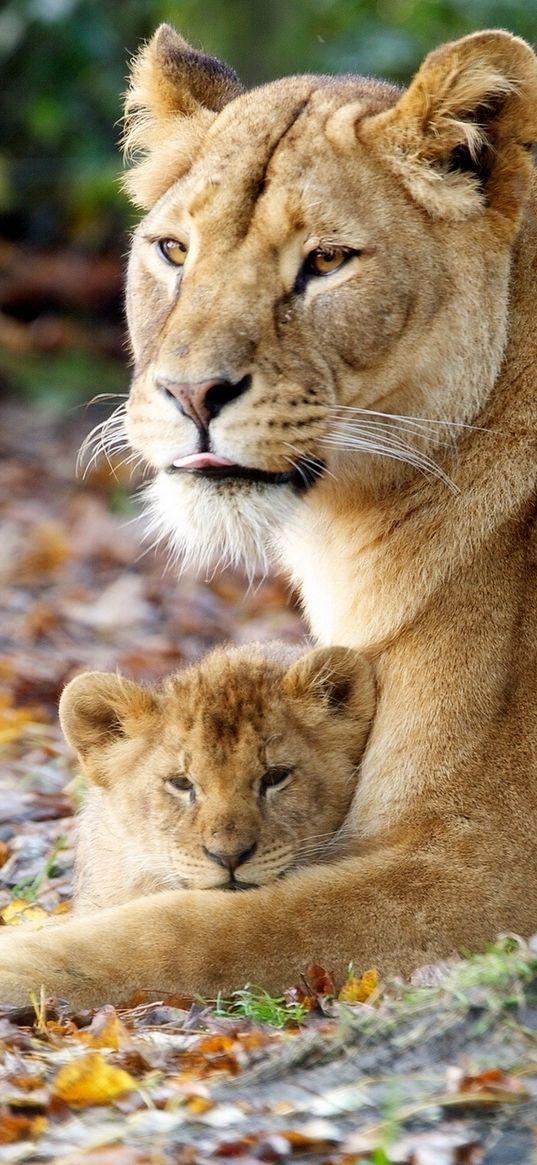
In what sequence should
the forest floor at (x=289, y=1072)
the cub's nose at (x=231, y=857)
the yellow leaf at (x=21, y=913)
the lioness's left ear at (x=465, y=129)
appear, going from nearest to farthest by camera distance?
1. the forest floor at (x=289, y=1072)
2. the lioness's left ear at (x=465, y=129)
3. the cub's nose at (x=231, y=857)
4. the yellow leaf at (x=21, y=913)

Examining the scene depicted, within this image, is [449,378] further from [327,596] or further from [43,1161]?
[43,1161]

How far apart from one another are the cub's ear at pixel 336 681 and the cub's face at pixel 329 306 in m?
0.39

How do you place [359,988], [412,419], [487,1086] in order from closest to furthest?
[487,1086] → [359,988] → [412,419]

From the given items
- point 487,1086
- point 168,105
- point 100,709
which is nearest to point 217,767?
point 100,709

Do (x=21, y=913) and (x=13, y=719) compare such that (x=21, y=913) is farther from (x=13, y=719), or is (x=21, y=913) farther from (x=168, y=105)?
(x=168, y=105)

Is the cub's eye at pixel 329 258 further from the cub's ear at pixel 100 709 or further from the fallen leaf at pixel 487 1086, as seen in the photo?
the fallen leaf at pixel 487 1086

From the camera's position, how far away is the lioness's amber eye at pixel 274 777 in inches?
188

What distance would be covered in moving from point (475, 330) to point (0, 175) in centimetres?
1129

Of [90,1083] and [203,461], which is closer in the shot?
[90,1083]

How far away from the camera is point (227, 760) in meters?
4.77

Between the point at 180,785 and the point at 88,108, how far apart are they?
11493mm

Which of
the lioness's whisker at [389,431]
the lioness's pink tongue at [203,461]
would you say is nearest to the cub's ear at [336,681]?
the lioness's whisker at [389,431]

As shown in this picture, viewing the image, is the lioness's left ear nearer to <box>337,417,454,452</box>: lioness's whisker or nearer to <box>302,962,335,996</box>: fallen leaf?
<box>337,417,454,452</box>: lioness's whisker

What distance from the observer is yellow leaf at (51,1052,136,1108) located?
3586 mm
